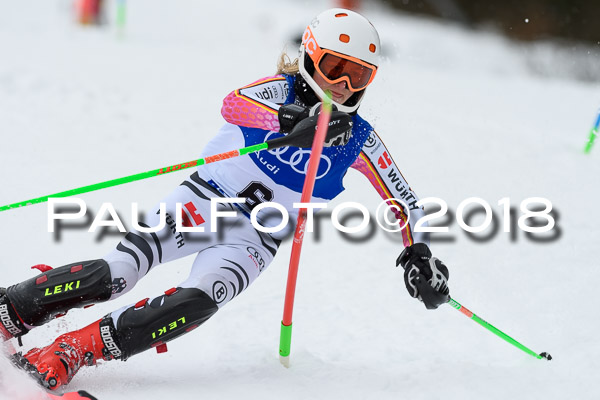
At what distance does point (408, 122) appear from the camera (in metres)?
7.17

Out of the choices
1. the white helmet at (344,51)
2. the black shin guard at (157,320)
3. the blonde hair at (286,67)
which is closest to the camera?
the black shin guard at (157,320)

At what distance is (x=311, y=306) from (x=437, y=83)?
617 cm

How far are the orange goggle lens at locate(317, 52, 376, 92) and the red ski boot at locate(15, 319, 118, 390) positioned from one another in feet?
4.50

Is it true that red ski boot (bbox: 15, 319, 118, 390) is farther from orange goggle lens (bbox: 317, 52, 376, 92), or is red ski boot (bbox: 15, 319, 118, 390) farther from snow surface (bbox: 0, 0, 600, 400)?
orange goggle lens (bbox: 317, 52, 376, 92)

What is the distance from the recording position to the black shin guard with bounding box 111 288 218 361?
2662 mm

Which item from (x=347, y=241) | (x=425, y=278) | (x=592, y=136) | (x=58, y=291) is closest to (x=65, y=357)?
(x=58, y=291)

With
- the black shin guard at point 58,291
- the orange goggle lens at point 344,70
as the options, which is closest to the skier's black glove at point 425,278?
the orange goggle lens at point 344,70

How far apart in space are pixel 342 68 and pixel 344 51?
0.07 metres

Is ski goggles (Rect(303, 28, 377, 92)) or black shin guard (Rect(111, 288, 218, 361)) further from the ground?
ski goggles (Rect(303, 28, 377, 92))

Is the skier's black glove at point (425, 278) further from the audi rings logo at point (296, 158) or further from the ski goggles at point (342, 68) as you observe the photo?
the ski goggles at point (342, 68)

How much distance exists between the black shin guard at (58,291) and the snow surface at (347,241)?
0.97 ft

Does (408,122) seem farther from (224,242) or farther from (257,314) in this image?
(224,242)

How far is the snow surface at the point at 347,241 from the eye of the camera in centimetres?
309

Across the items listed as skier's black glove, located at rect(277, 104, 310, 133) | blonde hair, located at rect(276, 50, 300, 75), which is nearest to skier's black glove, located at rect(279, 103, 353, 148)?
skier's black glove, located at rect(277, 104, 310, 133)
